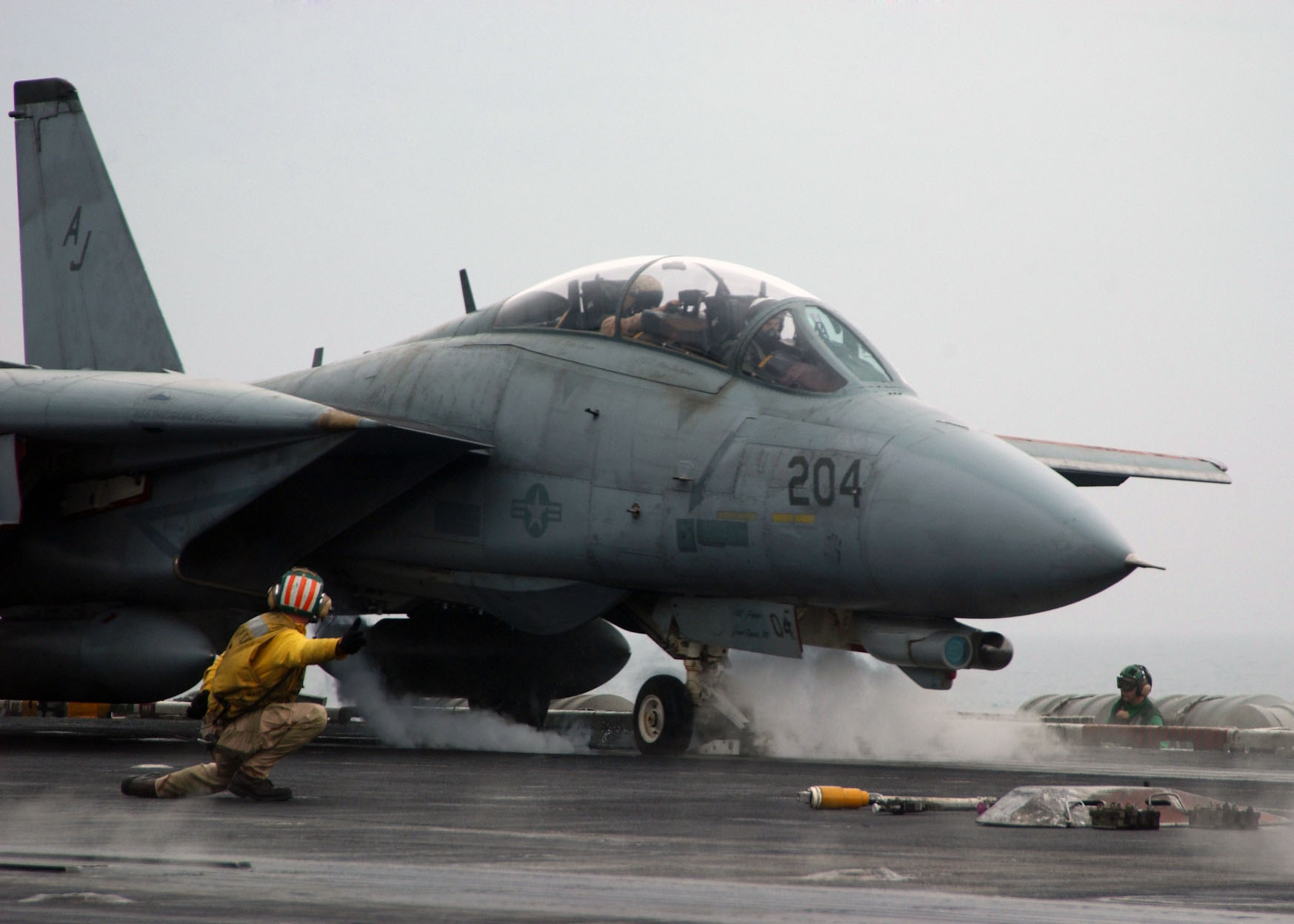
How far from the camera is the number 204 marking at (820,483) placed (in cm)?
1002

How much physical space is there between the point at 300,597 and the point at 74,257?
33.7 ft

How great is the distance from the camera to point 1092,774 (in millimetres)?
9562

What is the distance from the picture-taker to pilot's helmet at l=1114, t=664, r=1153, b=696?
47.9 feet

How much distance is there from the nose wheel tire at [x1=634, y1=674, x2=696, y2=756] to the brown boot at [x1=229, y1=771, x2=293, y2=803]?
13.8 ft

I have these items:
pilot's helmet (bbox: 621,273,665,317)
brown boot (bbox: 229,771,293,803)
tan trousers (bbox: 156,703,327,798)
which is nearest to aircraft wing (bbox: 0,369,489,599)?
pilot's helmet (bbox: 621,273,665,317)

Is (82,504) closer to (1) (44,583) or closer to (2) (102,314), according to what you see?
(1) (44,583)

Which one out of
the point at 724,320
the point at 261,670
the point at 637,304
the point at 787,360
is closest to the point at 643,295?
the point at 637,304

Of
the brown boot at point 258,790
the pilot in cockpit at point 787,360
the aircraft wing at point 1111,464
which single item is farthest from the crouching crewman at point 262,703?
the aircraft wing at point 1111,464

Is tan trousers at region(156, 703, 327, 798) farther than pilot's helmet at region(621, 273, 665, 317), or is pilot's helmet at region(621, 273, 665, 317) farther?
pilot's helmet at region(621, 273, 665, 317)

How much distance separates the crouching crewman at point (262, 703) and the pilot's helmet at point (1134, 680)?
29.6ft

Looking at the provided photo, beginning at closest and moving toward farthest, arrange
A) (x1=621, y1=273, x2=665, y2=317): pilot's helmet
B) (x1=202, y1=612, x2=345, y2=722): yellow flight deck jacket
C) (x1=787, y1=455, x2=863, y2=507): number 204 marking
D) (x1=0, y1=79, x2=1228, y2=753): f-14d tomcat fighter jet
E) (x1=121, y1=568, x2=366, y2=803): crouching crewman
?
(x1=121, y1=568, x2=366, y2=803): crouching crewman, (x1=202, y1=612, x2=345, y2=722): yellow flight deck jacket, (x1=0, y1=79, x2=1228, y2=753): f-14d tomcat fighter jet, (x1=787, y1=455, x2=863, y2=507): number 204 marking, (x1=621, y1=273, x2=665, y2=317): pilot's helmet

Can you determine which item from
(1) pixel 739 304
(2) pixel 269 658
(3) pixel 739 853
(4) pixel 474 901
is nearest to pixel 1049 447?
(1) pixel 739 304

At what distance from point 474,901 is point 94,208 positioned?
46.8ft

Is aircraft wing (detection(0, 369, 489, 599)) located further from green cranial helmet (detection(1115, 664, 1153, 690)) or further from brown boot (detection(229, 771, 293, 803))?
green cranial helmet (detection(1115, 664, 1153, 690))
